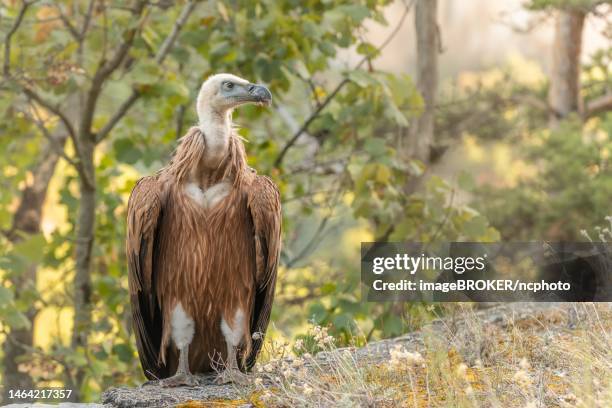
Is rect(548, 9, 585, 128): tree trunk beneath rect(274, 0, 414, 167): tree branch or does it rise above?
above

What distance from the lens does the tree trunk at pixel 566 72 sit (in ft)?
46.1

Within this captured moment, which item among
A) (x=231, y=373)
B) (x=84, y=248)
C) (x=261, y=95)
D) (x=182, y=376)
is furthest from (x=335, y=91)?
(x=231, y=373)

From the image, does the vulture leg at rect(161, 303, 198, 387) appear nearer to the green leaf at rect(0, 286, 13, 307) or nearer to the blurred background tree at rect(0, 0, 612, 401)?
the blurred background tree at rect(0, 0, 612, 401)

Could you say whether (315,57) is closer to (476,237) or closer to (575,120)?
(476,237)

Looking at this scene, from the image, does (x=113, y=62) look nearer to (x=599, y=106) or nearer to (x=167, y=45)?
(x=167, y=45)

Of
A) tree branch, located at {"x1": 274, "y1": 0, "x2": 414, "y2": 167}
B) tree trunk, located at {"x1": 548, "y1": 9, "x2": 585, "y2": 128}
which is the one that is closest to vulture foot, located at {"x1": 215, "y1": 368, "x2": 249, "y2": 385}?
tree branch, located at {"x1": 274, "y1": 0, "x2": 414, "y2": 167}

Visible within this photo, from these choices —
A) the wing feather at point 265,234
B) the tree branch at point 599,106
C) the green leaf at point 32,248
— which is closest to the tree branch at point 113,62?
the green leaf at point 32,248

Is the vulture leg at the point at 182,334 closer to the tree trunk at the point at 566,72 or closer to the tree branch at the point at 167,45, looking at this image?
the tree branch at the point at 167,45

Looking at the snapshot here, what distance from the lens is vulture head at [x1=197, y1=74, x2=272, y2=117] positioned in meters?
5.70

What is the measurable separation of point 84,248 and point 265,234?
3.41 meters

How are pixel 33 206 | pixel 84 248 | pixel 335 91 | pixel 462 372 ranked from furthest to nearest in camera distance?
pixel 33 206, pixel 84 248, pixel 335 91, pixel 462 372

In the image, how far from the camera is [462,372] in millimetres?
3816

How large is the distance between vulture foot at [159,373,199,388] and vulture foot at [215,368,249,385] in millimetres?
134

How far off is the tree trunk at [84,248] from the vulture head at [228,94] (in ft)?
8.80
